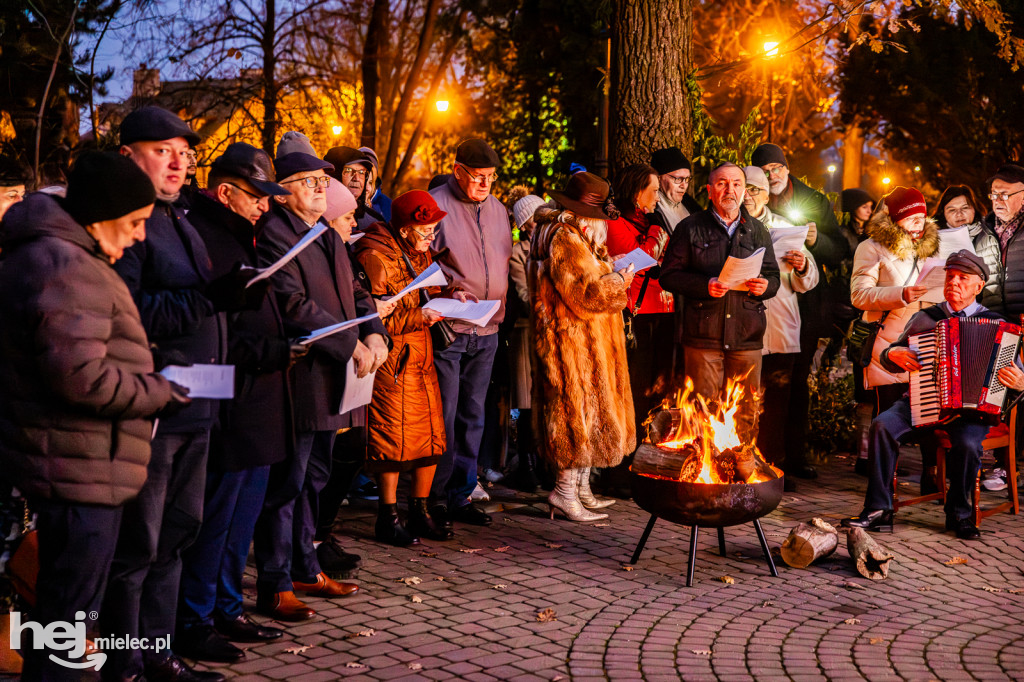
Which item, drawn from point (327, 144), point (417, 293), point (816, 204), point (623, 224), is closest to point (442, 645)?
point (417, 293)

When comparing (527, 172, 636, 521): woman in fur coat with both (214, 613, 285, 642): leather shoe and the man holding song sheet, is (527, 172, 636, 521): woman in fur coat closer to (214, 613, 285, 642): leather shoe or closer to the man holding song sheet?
the man holding song sheet

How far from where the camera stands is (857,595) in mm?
6527

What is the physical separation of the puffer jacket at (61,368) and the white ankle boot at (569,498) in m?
4.51

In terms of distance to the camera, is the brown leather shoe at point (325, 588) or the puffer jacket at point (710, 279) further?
the puffer jacket at point (710, 279)

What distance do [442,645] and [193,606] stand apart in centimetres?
120

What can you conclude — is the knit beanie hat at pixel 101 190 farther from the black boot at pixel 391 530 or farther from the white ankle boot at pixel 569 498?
the white ankle boot at pixel 569 498

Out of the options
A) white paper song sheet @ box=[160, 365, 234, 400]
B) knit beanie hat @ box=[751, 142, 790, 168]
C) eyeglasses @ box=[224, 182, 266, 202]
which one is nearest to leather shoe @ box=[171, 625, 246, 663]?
white paper song sheet @ box=[160, 365, 234, 400]

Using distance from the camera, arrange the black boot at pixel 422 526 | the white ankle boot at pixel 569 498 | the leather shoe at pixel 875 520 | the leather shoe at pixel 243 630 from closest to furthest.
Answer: the leather shoe at pixel 243 630
the black boot at pixel 422 526
the leather shoe at pixel 875 520
the white ankle boot at pixel 569 498

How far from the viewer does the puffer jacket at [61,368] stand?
12.7ft

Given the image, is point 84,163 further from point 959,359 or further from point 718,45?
point 718,45

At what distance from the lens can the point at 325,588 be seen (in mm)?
6223

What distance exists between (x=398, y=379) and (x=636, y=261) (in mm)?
1954

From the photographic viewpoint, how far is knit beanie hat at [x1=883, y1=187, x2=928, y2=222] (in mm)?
9044

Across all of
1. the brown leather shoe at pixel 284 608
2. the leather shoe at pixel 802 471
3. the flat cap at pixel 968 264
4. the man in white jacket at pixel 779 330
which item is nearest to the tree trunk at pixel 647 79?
the man in white jacket at pixel 779 330
